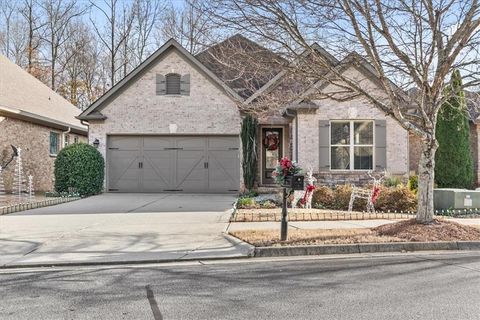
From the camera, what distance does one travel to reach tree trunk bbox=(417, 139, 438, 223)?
31.2 feet

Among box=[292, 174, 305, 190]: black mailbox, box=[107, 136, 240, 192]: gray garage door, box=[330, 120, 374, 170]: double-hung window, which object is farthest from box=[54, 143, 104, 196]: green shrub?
box=[292, 174, 305, 190]: black mailbox

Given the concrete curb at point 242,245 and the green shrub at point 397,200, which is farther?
the green shrub at point 397,200

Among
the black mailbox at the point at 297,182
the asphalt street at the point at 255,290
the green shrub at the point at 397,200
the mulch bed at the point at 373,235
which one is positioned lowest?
the asphalt street at the point at 255,290

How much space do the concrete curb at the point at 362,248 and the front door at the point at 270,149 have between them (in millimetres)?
11539

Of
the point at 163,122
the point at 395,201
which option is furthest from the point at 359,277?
the point at 163,122

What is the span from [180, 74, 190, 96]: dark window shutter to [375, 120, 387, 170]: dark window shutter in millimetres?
7529

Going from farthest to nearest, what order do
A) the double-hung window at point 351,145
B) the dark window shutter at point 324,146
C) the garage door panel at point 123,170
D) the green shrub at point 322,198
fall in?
the garage door panel at point 123,170 → the double-hung window at point 351,145 → the dark window shutter at point 324,146 → the green shrub at point 322,198

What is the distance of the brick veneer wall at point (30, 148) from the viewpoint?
18.7 m

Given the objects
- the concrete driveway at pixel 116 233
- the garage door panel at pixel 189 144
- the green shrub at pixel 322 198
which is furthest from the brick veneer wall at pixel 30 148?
the green shrub at pixel 322 198

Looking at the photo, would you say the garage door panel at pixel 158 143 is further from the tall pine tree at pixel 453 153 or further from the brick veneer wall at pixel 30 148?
the tall pine tree at pixel 453 153

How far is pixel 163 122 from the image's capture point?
19.0 metres

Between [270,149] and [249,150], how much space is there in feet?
6.04

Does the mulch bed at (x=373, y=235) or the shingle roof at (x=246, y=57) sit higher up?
the shingle roof at (x=246, y=57)

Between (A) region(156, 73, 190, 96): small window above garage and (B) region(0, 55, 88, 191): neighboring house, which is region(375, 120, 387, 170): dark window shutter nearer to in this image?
(A) region(156, 73, 190, 96): small window above garage
